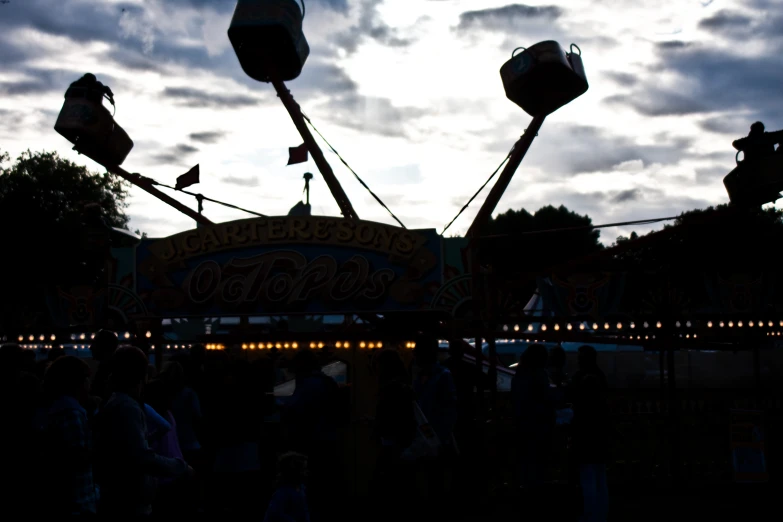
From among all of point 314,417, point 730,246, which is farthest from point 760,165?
point 730,246

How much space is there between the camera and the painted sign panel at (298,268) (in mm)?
13133

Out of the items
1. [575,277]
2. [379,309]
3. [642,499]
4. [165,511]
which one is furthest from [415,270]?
[165,511]

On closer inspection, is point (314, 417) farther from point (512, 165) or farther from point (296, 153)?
point (296, 153)

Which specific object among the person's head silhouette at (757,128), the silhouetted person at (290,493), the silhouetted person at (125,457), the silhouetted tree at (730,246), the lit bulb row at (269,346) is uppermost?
the silhouetted tree at (730,246)

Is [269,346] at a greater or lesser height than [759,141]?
lesser

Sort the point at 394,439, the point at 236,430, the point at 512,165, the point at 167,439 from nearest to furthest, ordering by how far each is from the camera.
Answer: the point at 167,439, the point at 394,439, the point at 236,430, the point at 512,165

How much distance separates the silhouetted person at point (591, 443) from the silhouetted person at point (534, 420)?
570 mm

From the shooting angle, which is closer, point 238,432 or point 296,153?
point 238,432

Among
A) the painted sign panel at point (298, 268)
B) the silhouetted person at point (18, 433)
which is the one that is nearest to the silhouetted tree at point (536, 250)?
the painted sign panel at point (298, 268)

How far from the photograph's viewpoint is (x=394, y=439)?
6.89 metres

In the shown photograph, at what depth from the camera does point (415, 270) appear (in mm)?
13109

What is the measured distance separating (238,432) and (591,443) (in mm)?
3346

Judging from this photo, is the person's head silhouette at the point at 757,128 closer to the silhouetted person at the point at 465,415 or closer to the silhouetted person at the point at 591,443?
the silhouetted person at the point at 465,415

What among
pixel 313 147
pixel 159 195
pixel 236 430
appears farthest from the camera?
pixel 313 147
